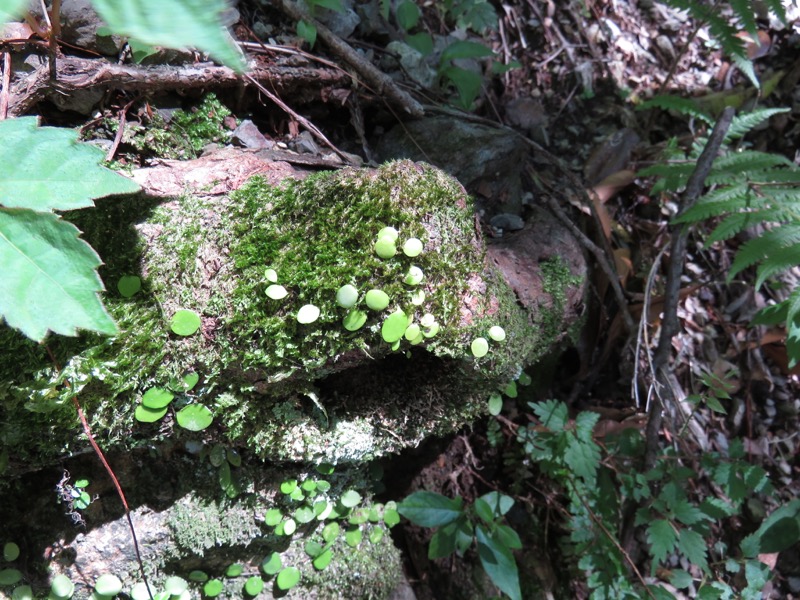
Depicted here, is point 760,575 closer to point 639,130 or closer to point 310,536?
point 310,536

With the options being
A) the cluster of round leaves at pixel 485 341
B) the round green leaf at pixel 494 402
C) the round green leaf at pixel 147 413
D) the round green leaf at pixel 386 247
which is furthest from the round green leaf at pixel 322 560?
the round green leaf at pixel 386 247

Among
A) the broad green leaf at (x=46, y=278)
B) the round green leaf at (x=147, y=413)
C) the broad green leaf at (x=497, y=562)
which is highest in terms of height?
the broad green leaf at (x=46, y=278)

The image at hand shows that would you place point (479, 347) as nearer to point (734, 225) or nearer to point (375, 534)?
point (375, 534)

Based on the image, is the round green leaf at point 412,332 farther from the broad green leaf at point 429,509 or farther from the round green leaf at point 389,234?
the broad green leaf at point 429,509

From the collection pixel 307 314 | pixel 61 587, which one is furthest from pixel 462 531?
pixel 61 587

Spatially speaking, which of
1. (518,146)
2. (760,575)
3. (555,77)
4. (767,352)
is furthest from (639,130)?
(760,575)

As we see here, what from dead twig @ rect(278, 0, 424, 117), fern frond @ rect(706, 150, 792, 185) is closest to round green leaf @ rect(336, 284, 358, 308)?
dead twig @ rect(278, 0, 424, 117)
